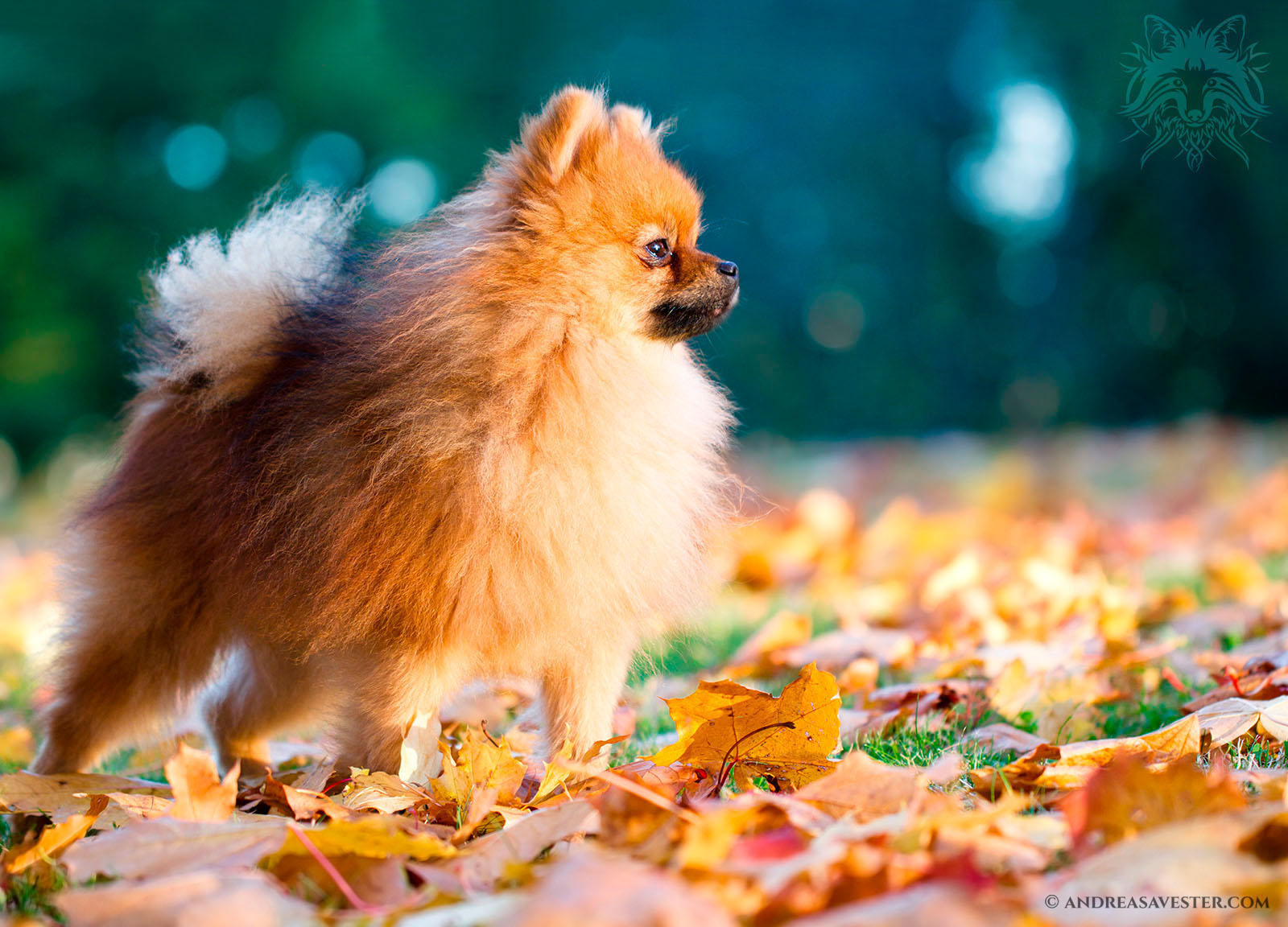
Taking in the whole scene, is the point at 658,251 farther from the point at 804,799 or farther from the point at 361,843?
the point at 361,843

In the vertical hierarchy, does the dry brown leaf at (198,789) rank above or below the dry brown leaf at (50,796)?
above

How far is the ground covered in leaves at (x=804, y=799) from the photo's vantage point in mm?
1397

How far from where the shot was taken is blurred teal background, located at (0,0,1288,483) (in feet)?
38.4

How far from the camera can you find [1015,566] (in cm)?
499

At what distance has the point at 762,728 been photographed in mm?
2166

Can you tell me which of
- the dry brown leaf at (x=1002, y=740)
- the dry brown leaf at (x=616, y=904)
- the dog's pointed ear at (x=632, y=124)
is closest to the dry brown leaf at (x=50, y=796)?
the dry brown leaf at (x=616, y=904)

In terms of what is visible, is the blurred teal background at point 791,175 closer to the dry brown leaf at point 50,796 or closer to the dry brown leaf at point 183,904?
the dry brown leaf at point 50,796

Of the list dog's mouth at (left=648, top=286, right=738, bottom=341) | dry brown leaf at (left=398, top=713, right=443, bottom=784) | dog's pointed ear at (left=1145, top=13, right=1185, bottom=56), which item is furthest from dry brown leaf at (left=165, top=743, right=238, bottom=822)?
dog's pointed ear at (left=1145, top=13, right=1185, bottom=56)

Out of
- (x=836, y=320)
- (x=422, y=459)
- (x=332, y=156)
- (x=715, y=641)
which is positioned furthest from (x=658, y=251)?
(x=836, y=320)

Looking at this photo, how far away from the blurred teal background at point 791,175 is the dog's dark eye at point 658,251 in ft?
27.4

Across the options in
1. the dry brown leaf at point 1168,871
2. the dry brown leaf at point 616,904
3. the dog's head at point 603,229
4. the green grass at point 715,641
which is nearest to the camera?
the dry brown leaf at point 616,904

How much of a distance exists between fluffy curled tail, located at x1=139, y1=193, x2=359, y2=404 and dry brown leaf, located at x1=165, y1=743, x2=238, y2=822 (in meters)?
1.19

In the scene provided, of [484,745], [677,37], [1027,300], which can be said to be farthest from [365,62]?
[484,745]

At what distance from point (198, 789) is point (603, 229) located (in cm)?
165
